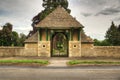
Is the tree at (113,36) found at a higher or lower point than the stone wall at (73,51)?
higher

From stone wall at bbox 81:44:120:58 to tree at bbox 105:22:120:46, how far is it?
35.7 meters

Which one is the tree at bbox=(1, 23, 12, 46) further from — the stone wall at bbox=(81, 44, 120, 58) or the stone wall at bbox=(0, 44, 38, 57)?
the stone wall at bbox=(81, 44, 120, 58)

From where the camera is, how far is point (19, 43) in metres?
79.5

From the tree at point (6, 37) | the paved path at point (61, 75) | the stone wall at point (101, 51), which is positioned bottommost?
the paved path at point (61, 75)

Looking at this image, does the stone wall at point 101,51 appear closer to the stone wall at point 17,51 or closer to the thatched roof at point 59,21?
the thatched roof at point 59,21

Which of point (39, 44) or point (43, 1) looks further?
point (43, 1)

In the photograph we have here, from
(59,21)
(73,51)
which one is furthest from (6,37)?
Answer: (73,51)

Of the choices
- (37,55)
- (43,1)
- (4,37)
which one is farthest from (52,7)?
(37,55)

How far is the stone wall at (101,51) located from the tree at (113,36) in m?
35.7

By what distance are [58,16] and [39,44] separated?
565 centimetres

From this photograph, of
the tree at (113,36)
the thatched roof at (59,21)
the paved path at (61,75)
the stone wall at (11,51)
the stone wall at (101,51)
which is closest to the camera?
the paved path at (61,75)

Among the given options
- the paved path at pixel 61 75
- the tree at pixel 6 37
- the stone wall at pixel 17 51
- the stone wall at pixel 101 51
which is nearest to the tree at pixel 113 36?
the tree at pixel 6 37

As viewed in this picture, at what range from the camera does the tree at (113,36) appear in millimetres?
71750

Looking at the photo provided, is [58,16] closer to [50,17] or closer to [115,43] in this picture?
[50,17]
